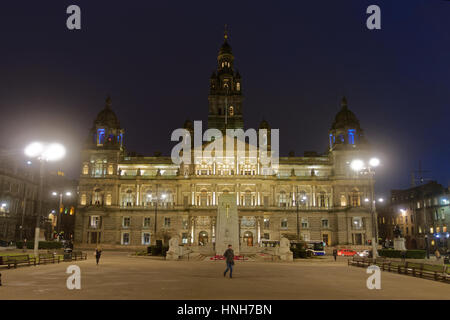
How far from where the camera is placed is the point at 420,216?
263 ft

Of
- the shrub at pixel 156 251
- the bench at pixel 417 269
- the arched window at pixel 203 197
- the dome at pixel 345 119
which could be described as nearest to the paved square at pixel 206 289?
the bench at pixel 417 269

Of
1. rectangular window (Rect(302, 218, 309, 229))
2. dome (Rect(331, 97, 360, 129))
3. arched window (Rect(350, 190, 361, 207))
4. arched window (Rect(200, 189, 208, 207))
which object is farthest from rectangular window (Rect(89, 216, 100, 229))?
dome (Rect(331, 97, 360, 129))

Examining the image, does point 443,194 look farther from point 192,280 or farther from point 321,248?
point 192,280

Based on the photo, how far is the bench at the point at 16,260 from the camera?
25.1 m

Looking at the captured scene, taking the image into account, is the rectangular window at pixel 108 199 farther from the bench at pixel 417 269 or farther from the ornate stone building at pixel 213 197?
the bench at pixel 417 269

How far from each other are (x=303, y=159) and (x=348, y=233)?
60.0ft

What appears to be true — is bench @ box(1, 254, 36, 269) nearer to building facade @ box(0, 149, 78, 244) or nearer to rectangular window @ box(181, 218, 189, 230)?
building facade @ box(0, 149, 78, 244)

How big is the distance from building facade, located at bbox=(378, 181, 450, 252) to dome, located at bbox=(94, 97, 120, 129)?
60.6 m

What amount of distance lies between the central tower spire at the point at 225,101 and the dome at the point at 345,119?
72.9 feet

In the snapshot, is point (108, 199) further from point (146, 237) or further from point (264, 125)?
point (264, 125)

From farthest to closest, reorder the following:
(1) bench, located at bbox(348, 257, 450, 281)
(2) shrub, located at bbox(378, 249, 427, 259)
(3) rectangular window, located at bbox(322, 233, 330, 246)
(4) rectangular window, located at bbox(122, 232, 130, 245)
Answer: (3) rectangular window, located at bbox(322, 233, 330, 246)
(4) rectangular window, located at bbox(122, 232, 130, 245)
(2) shrub, located at bbox(378, 249, 427, 259)
(1) bench, located at bbox(348, 257, 450, 281)

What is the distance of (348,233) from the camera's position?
242ft

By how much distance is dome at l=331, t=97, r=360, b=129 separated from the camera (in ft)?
262
